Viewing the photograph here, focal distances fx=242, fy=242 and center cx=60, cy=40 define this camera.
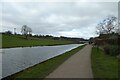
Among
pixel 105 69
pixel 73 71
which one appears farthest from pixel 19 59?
pixel 105 69

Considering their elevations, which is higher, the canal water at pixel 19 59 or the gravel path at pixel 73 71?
the gravel path at pixel 73 71

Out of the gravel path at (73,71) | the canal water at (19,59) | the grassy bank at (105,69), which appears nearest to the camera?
the grassy bank at (105,69)

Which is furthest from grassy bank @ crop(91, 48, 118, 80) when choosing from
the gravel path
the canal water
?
the canal water

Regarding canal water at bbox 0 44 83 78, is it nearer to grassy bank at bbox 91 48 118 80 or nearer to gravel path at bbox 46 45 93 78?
gravel path at bbox 46 45 93 78

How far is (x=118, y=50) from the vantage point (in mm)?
25375

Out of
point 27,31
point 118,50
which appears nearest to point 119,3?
point 118,50

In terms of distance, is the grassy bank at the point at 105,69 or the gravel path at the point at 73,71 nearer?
the grassy bank at the point at 105,69

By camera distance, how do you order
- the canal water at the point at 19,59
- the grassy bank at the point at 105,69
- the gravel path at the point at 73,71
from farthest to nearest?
the canal water at the point at 19,59 → the gravel path at the point at 73,71 → the grassy bank at the point at 105,69

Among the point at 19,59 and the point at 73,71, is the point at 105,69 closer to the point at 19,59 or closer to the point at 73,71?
the point at 73,71

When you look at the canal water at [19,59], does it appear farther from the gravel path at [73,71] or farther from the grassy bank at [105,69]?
the grassy bank at [105,69]

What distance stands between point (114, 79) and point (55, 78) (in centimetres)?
274

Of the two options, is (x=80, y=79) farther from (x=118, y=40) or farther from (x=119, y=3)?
(x=119, y=3)

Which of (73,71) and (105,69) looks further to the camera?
(105,69)

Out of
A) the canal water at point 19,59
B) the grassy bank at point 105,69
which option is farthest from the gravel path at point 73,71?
the canal water at point 19,59
